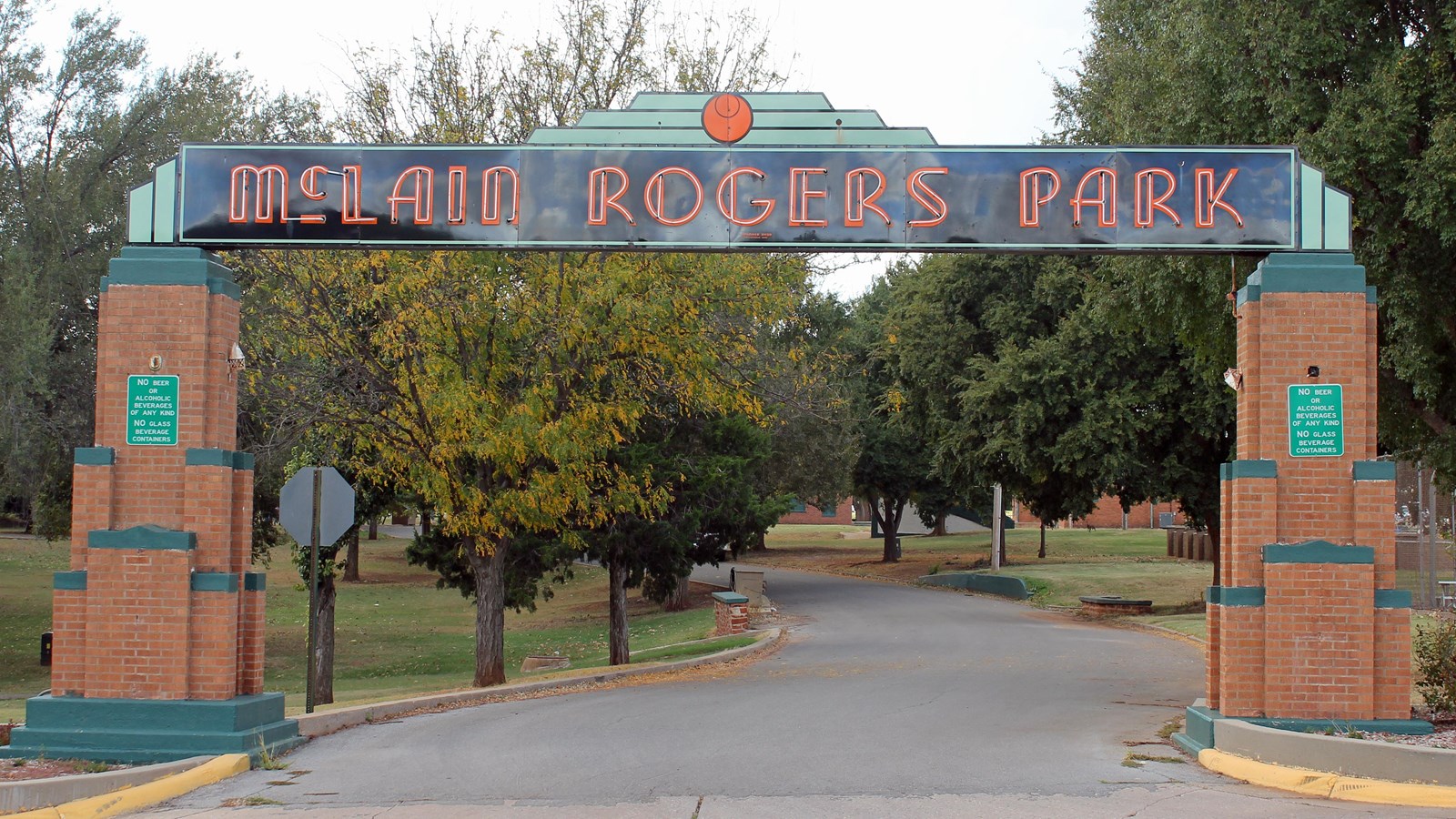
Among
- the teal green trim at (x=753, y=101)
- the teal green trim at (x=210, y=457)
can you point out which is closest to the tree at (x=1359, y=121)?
the teal green trim at (x=753, y=101)

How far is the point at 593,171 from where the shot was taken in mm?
11523

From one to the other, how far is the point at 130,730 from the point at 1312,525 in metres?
10.1

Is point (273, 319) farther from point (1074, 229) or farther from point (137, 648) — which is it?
point (1074, 229)

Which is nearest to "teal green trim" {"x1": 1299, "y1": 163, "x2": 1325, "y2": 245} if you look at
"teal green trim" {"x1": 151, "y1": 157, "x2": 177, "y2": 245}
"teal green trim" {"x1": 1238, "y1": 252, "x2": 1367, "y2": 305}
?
"teal green trim" {"x1": 1238, "y1": 252, "x2": 1367, "y2": 305}

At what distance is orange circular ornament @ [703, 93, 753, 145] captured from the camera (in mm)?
11609

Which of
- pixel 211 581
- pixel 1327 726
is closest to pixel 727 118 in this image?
pixel 211 581

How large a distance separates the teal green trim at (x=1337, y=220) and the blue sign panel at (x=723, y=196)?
15.6 inches

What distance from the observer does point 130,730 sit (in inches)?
422

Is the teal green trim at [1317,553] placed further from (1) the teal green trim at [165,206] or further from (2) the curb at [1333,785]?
(1) the teal green trim at [165,206]

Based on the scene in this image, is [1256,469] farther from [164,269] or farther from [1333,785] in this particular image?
[164,269]

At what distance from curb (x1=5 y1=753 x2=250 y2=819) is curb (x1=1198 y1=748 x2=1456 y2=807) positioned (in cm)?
793

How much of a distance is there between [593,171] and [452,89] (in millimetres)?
8224

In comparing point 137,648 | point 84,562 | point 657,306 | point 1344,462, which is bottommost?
point 137,648

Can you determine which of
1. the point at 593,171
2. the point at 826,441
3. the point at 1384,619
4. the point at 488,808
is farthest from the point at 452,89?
the point at 826,441
